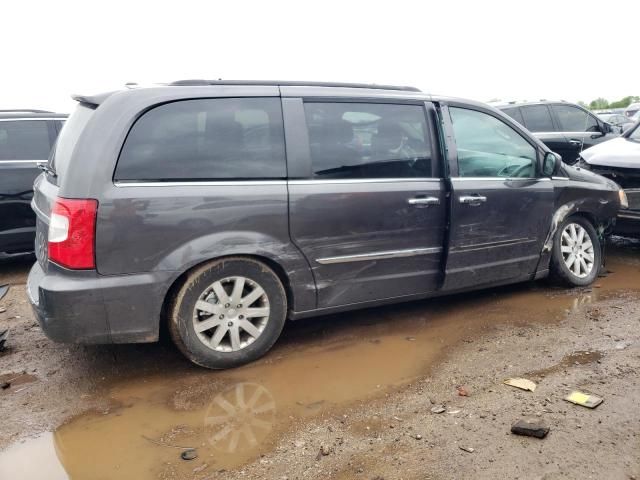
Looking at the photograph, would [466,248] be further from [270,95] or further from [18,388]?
[18,388]

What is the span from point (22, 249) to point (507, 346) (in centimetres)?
496

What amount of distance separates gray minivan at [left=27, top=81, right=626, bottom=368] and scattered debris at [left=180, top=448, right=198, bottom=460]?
82 centimetres

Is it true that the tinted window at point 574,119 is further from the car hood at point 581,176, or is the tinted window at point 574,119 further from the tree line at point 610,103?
the tree line at point 610,103

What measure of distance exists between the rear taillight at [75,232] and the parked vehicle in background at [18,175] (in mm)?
3008

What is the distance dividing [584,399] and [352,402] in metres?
1.31

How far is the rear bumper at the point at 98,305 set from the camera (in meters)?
3.17

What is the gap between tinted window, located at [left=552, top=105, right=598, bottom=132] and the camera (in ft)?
31.0

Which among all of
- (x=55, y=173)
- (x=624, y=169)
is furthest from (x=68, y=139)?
(x=624, y=169)

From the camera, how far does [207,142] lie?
3441 mm

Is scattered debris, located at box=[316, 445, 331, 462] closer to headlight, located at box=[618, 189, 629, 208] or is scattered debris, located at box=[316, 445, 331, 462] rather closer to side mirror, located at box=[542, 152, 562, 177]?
side mirror, located at box=[542, 152, 562, 177]

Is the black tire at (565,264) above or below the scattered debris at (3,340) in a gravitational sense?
above

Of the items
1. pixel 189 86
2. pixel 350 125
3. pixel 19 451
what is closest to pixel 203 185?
pixel 189 86

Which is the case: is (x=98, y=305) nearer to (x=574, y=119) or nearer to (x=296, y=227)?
(x=296, y=227)

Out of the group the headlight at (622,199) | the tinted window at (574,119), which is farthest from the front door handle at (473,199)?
the tinted window at (574,119)
